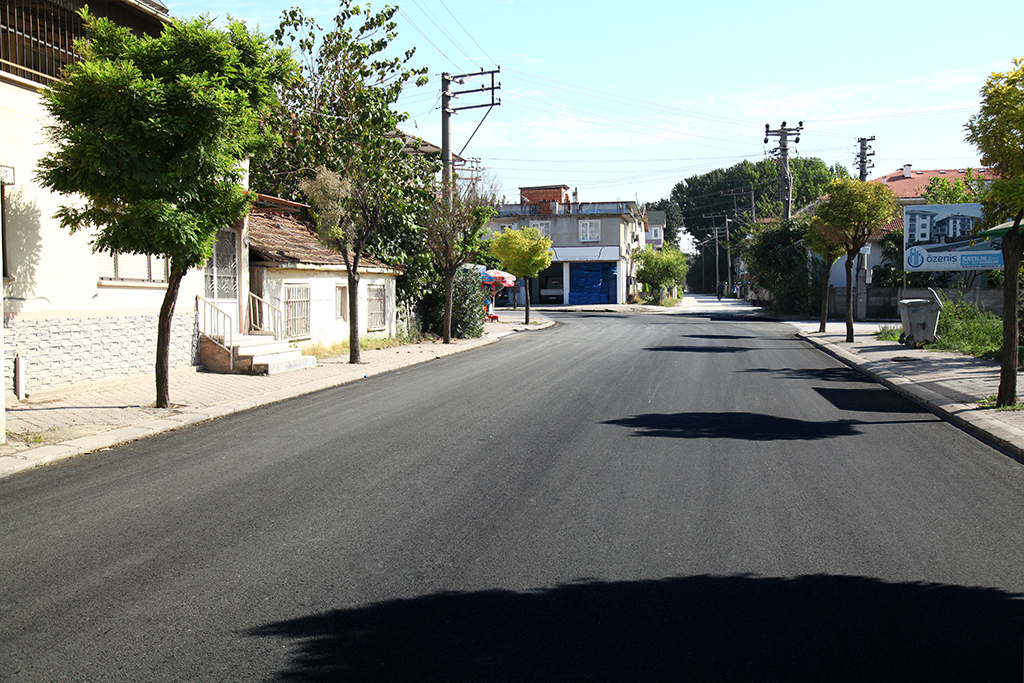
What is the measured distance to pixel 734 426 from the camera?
9.73m

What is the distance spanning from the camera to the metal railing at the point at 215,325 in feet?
50.4

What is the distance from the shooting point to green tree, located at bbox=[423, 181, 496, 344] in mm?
23828

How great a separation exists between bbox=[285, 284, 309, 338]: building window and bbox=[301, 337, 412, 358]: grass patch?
1.48ft

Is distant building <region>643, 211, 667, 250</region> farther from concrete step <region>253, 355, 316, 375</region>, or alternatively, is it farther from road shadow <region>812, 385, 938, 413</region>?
road shadow <region>812, 385, 938, 413</region>

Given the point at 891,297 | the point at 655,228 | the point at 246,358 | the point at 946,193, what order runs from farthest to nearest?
the point at 655,228, the point at 891,297, the point at 946,193, the point at 246,358

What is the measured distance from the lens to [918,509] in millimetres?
6020

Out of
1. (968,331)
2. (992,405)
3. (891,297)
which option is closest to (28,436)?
(992,405)

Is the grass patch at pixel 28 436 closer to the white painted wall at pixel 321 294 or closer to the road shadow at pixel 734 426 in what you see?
the road shadow at pixel 734 426

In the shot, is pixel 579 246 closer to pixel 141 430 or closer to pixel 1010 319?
pixel 1010 319

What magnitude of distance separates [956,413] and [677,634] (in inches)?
321

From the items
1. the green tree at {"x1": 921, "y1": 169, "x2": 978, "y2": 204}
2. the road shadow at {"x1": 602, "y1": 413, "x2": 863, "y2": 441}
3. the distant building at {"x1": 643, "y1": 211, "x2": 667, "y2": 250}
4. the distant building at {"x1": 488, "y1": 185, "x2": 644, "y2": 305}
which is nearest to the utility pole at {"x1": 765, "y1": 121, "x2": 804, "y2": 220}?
the green tree at {"x1": 921, "y1": 169, "x2": 978, "y2": 204}

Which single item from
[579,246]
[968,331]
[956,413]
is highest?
[579,246]

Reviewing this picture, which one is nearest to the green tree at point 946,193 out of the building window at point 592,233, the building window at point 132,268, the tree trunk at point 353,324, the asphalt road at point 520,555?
the tree trunk at point 353,324

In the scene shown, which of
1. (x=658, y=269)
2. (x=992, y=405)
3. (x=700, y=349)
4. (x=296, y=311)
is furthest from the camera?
(x=658, y=269)
